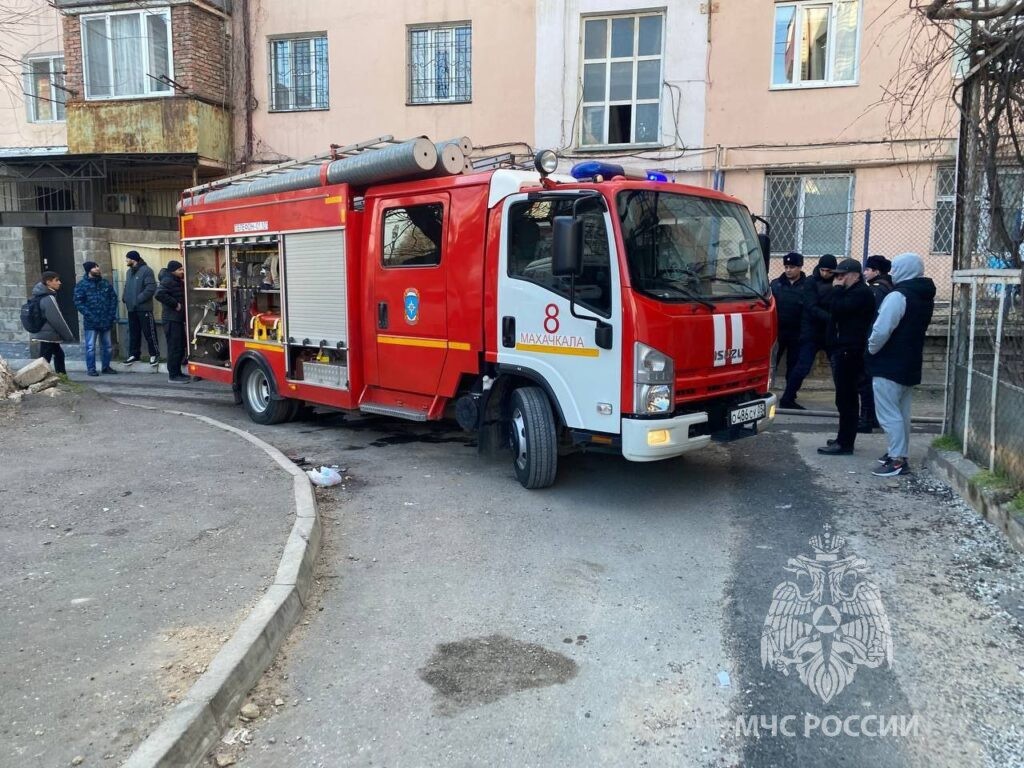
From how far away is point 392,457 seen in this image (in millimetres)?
7465

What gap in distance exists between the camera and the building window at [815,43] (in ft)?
40.8

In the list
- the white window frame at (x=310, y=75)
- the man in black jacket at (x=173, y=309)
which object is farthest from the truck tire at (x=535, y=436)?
the white window frame at (x=310, y=75)

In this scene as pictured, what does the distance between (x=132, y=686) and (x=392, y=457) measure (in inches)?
171

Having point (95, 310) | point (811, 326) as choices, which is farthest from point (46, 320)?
point (811, 326)

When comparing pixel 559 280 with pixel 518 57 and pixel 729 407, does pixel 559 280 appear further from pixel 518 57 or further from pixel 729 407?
pixel 518 57

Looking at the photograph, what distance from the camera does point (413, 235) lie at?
6.98 metres

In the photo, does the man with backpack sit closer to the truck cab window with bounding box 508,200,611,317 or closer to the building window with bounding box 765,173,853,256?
the truck cab window with bounding box 508,200,611,317

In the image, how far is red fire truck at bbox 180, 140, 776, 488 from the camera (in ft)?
17.7

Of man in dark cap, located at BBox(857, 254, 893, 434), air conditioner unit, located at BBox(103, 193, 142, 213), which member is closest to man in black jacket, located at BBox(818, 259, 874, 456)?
man in dark cap, located at BBox(857, 254, 893, 434)

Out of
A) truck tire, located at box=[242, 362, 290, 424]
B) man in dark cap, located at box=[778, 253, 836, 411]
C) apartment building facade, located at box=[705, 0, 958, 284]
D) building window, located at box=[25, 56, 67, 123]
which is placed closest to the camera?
truck tire, located at box=[242, 362, 290, 424]

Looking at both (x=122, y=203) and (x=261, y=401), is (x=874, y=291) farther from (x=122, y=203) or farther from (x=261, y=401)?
(x=122, y=203)

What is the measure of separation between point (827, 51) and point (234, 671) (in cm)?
1305

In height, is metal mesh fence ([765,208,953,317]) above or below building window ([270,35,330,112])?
below

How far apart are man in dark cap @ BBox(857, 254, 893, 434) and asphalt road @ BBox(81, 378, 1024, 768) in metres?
2.09
